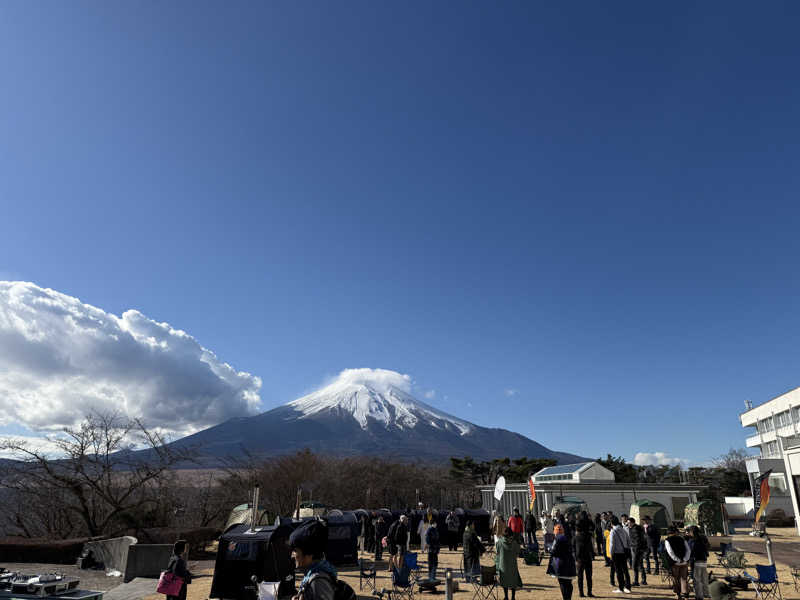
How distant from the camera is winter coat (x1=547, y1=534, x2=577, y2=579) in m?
9.84

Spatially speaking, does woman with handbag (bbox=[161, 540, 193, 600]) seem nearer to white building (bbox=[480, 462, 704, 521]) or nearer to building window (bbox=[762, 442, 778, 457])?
white building (bbox=[480, 462, 704, 521])

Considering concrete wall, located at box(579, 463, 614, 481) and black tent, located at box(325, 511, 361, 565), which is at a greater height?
concrete wall, located at box(579, 463, 614, 481)

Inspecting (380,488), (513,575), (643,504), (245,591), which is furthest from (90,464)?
(380,488)

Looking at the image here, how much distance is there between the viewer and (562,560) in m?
9.90

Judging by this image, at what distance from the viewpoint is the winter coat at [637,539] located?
41.8 feet

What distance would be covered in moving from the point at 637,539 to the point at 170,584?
10.7m

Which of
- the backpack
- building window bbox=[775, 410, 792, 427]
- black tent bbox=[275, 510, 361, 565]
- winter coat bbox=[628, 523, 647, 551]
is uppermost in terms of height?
building window bbox=[775, 410, 792, 427]

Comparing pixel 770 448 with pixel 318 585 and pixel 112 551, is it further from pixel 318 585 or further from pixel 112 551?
pixel 318 585

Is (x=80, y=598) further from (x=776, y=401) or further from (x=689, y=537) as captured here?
(x=776, y=401)

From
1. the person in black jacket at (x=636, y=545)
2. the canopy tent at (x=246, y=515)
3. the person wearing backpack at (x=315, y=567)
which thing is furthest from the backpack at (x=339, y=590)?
the canopy tent at (x=246, y=515)

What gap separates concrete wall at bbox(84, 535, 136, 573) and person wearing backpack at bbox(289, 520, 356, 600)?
16166 millimetres

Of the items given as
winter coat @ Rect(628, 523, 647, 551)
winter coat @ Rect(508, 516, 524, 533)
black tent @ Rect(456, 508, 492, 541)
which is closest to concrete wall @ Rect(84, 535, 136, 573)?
winter coat @ Rect(508, 516, 524, 533)

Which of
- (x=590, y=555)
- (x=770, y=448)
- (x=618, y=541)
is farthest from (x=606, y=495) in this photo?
(x=770, y=448)

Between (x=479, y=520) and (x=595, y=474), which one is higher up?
(x=595, y=474)
